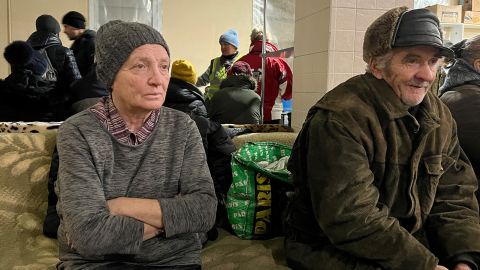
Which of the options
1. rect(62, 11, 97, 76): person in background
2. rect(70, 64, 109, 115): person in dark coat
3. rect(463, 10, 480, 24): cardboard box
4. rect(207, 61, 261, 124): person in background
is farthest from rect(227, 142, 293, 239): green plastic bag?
rect(463, 10, 480, 24): cardboard box

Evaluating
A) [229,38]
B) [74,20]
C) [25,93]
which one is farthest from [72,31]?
[229,38]

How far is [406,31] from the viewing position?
138cm

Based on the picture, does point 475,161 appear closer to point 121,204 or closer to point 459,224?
point 459,224

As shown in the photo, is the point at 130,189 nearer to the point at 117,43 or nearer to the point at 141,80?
the point at 141,80

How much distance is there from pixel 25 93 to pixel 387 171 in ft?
7.95

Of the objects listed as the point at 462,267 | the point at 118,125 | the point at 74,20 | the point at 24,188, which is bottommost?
the point at 462,267

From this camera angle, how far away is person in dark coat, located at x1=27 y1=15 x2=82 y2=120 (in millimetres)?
3127

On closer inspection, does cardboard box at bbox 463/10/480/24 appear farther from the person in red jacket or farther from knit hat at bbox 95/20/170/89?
knit hat at bbox 95/20/170/89

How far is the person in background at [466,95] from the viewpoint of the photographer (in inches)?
69.2

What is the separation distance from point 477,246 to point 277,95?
8.14 ft

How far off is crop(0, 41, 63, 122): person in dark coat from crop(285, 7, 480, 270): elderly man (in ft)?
6.68

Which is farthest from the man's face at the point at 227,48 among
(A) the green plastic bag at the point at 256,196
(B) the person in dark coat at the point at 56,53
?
(A) the green plastic bag at the point at 256,196

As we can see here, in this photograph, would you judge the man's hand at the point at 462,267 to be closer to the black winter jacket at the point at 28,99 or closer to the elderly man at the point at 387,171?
Answer: the elderly man at the point at 387,171

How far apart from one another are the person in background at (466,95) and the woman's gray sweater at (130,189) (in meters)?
1.06
